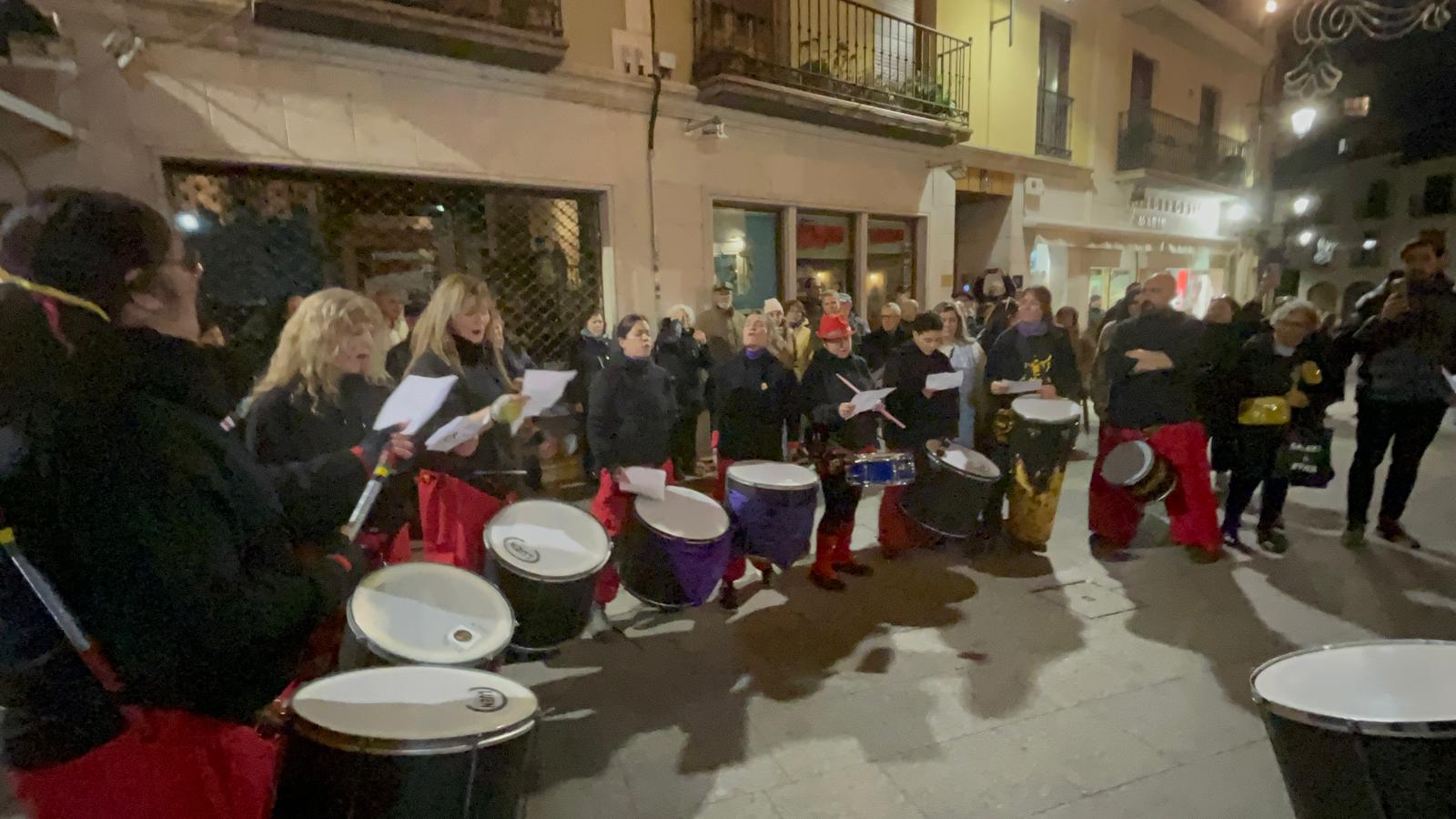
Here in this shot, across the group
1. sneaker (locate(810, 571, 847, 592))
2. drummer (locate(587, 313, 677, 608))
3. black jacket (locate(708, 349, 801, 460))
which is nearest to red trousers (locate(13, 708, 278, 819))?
drummer (locate(587, 313, 677, 608))

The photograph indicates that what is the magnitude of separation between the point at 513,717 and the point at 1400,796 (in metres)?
1.96

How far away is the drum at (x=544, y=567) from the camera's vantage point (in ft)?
9.25

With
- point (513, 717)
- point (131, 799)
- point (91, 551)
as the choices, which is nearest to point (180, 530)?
point (91, 551)

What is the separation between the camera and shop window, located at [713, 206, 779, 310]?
347 inches

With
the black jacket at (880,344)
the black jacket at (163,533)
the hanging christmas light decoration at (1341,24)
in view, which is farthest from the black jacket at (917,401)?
the black jacket at (163,533)

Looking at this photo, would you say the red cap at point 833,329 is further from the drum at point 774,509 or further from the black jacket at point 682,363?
the black jacket at point 682,363

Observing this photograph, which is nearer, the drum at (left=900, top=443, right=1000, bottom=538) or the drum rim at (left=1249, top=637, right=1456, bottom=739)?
the drum rim at (left=1249, top=637, right=1456, bottom=739)

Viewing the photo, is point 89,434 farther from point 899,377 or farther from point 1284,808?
point 899,377

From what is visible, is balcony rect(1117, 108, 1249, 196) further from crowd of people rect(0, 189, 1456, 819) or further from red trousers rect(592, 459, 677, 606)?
red trousers rect(592, 459, 677, 606)

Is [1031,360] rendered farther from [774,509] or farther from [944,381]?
[774,509]

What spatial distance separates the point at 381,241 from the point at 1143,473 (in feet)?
21.3

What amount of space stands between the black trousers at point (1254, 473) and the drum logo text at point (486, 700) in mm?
5267

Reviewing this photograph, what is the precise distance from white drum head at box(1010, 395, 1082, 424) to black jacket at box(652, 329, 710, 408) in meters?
3.06

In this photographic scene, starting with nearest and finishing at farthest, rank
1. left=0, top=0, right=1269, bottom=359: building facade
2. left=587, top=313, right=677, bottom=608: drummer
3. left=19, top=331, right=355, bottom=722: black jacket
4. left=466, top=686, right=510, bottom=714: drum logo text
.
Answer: left=19, top=331, right=355, bottom=722: black jacket, left=466, top=686, right=510, bottom=714: drum logo text, left=587, top=313, right=677, bottom=608: drummer, left=0, top=0, right=1269, bottom=359: building facade
